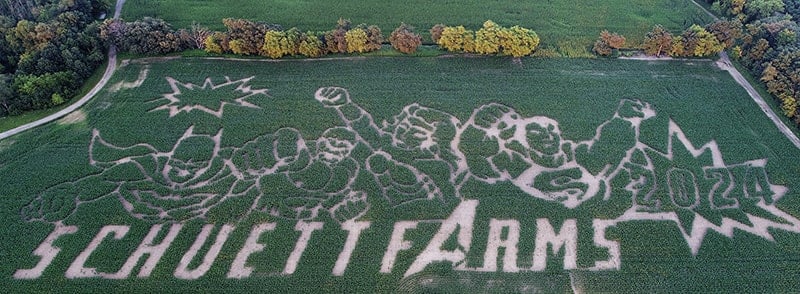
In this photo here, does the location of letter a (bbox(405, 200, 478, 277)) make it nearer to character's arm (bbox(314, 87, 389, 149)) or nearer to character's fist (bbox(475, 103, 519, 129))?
character's fist (bbox(475, 103, 519, 129))

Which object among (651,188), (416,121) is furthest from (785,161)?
(416,121)

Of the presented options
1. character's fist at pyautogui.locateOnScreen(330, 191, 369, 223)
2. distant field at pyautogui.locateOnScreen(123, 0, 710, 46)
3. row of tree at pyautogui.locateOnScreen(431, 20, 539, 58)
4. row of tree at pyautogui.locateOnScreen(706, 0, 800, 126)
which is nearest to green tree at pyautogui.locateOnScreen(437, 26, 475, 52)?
row of tree at pyautogui.locateOnScreen(431, 20, 539, 58)

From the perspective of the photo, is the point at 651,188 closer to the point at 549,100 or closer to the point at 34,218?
the point at 549,100

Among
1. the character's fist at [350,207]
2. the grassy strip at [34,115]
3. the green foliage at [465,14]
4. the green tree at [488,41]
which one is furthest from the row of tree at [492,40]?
the grassy strip at [34,115]

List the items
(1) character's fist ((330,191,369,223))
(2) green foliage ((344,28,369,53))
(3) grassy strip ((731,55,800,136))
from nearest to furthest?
1. (1) character's fist ((330,191,369,223))
2. (3) grassy strip ((731,55,800,136))
3. (2) green foliage ((344,28,369,53))

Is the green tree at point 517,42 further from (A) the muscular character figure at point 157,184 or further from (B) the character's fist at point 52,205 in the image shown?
(B) the character's fist at point 52,205

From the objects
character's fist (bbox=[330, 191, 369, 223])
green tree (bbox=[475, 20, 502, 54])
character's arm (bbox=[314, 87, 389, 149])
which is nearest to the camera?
character's fist (bbox=[330, 191, 369, 223])

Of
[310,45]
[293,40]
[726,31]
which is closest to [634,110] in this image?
[726,31]
